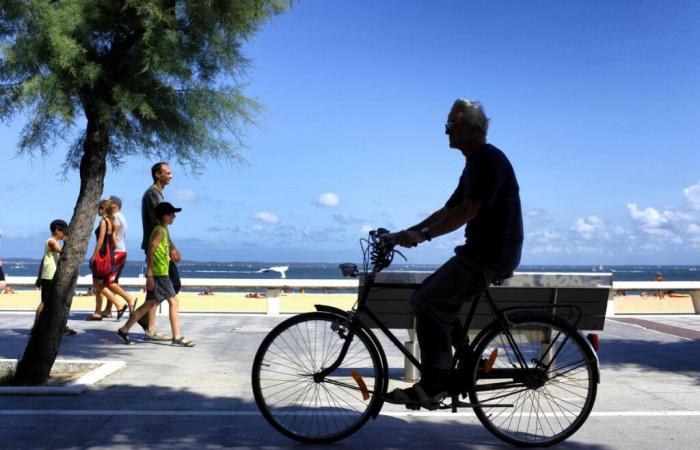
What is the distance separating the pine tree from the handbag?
3761 millimetres

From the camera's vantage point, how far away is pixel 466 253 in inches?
169

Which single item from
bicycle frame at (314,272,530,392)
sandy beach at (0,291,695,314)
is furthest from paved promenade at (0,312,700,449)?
sandy beach at (0,291,695,314)

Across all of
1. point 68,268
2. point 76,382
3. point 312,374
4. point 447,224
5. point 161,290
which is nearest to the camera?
point 447,224

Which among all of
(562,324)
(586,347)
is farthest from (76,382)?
(586,347)

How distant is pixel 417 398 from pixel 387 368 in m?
0.26

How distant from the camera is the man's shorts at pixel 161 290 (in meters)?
8.58

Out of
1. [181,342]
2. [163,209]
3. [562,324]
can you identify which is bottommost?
[181,342]

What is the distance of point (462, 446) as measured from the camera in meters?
4.43

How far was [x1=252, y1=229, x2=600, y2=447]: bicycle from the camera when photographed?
14.3 ft

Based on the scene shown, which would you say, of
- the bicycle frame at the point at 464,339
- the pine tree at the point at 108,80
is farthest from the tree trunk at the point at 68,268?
the bicycle frame at the point at 464,339

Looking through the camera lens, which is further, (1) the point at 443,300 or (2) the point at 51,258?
(2) the point at 51,258

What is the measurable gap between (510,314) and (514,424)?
0.78m

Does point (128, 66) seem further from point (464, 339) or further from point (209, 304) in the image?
point (209, 304)

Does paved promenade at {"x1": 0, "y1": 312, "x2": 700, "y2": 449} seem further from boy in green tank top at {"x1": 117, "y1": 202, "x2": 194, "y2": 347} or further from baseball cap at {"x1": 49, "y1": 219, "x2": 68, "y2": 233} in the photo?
baseball cap at {"x1": 49, "y1": 219, "x2": 68, "y2": 233}
